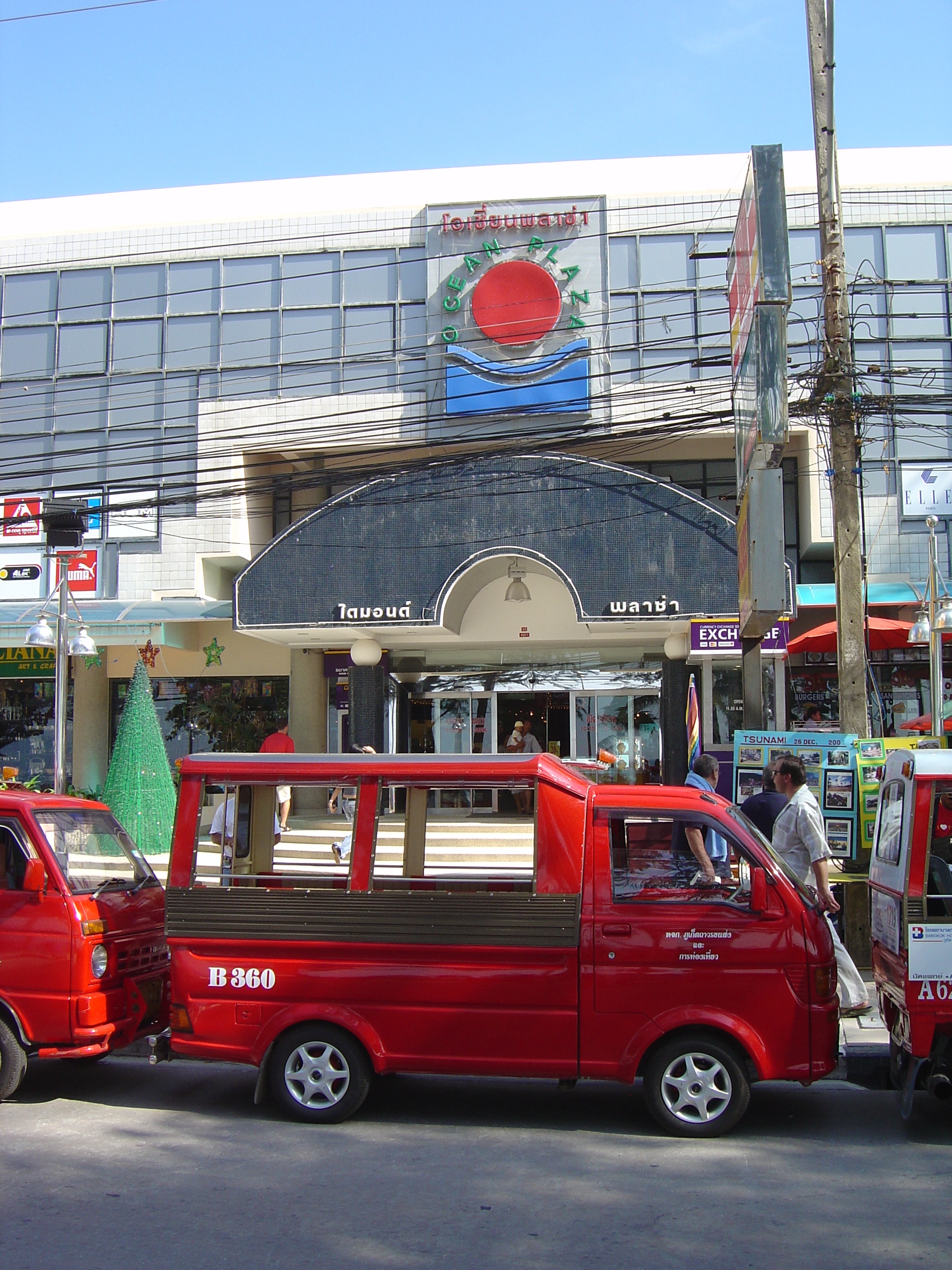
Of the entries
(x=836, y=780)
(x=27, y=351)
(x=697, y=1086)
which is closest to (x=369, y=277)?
(x=27, y=351)

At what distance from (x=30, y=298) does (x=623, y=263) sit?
450 inches

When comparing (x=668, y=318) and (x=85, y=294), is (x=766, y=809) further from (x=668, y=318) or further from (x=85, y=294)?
(x=85, y=294)

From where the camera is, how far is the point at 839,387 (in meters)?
10.7

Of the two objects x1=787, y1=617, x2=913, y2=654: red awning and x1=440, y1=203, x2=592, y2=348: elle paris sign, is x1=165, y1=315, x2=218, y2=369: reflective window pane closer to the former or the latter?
x1=440, y1=203, x2=592, y2=348: elle paris sign

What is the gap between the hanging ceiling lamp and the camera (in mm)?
17578

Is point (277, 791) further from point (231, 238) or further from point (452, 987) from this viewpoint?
point (231, 238)

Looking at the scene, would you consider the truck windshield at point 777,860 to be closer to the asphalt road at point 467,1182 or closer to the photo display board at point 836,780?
the asphalt road at point 467,1182

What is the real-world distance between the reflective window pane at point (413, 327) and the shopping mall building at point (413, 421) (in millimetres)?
53

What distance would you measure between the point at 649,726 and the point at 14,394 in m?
13.6

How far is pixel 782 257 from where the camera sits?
902 centimetres

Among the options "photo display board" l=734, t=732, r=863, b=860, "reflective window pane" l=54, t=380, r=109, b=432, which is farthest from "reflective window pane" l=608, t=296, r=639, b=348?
"photo display board" l=734, t=732, r=863, b=860

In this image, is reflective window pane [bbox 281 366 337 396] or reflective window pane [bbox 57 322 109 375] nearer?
reflective window pane [bbox 281 366 337 396]

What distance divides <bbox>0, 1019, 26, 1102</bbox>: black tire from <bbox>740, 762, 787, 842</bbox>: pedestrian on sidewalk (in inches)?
206

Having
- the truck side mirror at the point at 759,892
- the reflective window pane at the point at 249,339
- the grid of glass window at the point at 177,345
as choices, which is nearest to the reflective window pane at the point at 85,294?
the grid of glass window at the point at 177,345
